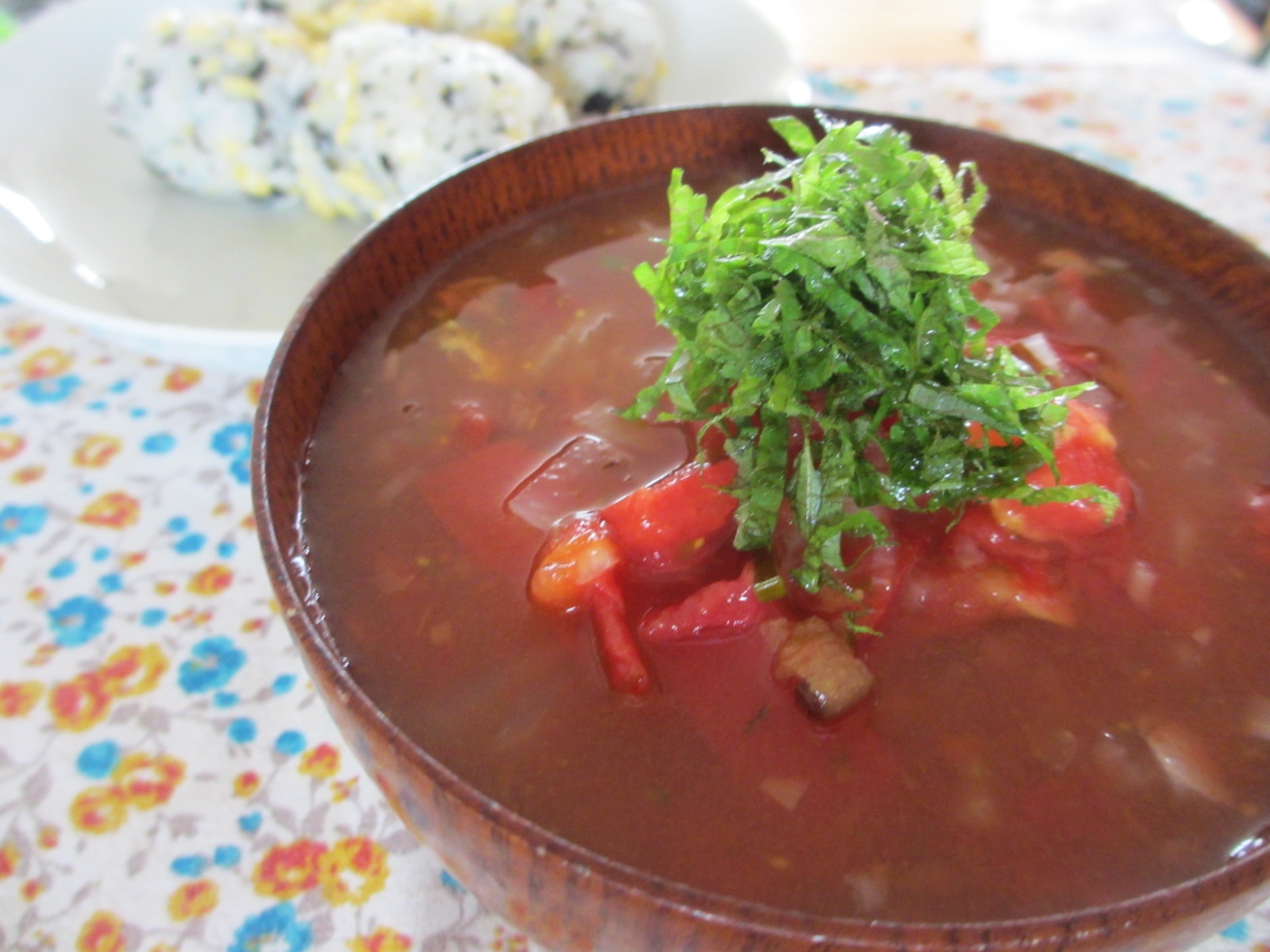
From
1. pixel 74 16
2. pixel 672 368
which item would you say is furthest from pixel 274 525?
pixel 74 16

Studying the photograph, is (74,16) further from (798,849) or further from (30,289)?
(798,849)

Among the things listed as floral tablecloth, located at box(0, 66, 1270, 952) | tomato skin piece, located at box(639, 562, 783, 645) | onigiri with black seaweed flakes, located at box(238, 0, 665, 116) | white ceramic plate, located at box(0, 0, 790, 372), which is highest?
onigiri with black seaweed flakes, located at box(238, 0, 665, 116)

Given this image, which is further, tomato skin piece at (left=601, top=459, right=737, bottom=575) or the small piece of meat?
tomato skin piece at (left=601, top=459, right=737, bottom=575)

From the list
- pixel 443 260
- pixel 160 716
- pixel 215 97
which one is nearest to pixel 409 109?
pixel 215 97

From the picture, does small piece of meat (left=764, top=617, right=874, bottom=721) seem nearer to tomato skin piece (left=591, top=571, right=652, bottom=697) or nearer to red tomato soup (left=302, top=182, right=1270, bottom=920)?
red tomato soup (left=302, top=182, right=1270, bottom=920)

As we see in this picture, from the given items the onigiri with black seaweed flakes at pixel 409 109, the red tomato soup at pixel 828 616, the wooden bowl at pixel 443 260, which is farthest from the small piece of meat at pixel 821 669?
the onigiri with black seaweed flakes at pixel 409 109

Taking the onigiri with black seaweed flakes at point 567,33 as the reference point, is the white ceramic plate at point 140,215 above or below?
below

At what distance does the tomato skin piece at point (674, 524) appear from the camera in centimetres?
121

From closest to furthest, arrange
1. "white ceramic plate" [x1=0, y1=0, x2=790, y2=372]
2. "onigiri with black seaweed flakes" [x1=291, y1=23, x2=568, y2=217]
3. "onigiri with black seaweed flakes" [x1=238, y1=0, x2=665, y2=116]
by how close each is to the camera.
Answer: "white ceramic plate" [x1=0, y1=0, x2=790, y2=372] → "onigiri with black seaweed flakes" [x1=291, y1=23, x2=568, y2=217] → "onigiri with black seaweed flakes" [x1=238, y1=0, x2=665, y2=116]

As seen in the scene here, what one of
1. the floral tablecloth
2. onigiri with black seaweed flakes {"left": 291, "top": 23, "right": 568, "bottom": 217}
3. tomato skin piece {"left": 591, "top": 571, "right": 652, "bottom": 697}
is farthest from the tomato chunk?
onigiri with black seaweed flakes {"left": 291, "top": 23, "right": 568, "bottom": 217}

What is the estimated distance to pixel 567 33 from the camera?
2633mm

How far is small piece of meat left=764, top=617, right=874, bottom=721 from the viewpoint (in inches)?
41.8

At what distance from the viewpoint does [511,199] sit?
1727mm

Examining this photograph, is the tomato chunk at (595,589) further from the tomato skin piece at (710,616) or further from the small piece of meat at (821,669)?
the small piece of meat at (821,669)
